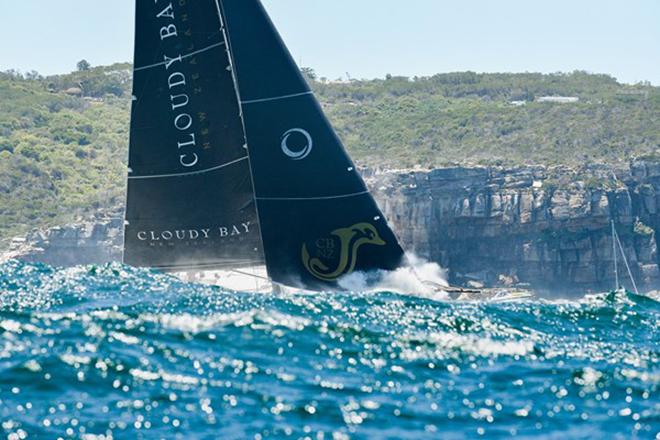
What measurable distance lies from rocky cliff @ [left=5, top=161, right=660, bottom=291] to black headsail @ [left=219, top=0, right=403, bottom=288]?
38494 mm

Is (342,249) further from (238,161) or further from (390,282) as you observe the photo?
(238,161)

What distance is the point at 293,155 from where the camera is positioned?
21.5 m

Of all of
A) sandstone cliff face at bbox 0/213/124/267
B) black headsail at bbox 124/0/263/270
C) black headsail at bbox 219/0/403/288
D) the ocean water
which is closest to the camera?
the ocean water

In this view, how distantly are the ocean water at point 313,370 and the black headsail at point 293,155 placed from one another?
121 inches

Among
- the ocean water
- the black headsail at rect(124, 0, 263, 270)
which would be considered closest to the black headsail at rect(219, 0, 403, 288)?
the black headsail at rect(124, 0, 263, 270)

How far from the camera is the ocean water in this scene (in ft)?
34.9

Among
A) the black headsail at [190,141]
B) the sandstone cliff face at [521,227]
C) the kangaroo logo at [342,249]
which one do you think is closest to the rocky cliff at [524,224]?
the sandstone cliff face at [521,227]

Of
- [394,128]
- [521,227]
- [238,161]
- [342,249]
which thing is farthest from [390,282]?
[394,128]

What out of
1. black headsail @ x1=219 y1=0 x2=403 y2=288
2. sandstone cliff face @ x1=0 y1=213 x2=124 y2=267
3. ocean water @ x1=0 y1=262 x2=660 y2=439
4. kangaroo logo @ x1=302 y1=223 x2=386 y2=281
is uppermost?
black headsail @ x1=219 y1=0 x2=403 y2=288

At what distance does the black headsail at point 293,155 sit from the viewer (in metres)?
21.5

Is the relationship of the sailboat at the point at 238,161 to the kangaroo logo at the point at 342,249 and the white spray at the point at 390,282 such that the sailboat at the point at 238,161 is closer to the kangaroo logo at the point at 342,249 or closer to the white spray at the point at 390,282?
the kangaroo logo at the point at 342,249

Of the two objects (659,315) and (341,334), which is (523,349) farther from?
(659,315)

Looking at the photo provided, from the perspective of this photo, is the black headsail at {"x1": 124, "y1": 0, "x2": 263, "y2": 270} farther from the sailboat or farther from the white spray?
the white spray

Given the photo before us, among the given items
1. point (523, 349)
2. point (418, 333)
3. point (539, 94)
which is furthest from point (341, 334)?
point (539, 94)
